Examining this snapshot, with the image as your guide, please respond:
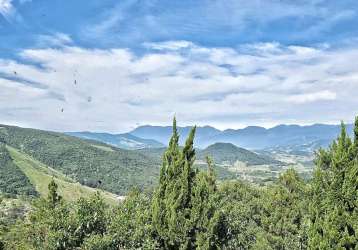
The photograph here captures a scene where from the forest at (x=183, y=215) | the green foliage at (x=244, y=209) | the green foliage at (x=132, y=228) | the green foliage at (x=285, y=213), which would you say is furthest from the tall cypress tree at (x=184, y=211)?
the green foliage at (x=285, y=213)

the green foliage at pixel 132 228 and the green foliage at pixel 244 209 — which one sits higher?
the green foliage at pixel 132 228

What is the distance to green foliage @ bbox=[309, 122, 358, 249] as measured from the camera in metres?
27.6

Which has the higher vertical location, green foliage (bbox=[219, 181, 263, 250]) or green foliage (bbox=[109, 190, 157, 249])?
green foliage (bbox=[109, 190, 157, 249])

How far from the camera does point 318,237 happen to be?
2841cm

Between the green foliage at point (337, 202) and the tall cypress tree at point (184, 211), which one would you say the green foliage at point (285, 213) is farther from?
the tall cypress tree at point (184, 211)

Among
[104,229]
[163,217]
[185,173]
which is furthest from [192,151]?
[104,229]

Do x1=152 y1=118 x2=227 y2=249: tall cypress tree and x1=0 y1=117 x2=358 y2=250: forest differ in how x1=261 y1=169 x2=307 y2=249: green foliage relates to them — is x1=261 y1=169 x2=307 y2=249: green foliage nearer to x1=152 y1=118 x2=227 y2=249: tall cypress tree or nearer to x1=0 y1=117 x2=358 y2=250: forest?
x1=0 y1=117 x2=358 y2=250: forest

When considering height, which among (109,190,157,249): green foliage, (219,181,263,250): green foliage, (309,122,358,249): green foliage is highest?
(309,122,358,249): green foliage

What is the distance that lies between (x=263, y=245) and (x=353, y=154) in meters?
28.8

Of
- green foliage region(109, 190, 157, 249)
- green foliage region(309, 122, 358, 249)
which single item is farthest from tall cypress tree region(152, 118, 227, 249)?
green foliage region(309, 122, 358, 249)

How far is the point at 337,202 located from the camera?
2892 centimetres

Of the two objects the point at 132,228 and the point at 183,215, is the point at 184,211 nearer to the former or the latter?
the point at 183,215

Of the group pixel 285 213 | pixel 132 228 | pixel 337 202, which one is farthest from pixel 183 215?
pixel 285 213

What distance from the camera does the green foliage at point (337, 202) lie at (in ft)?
90.6
